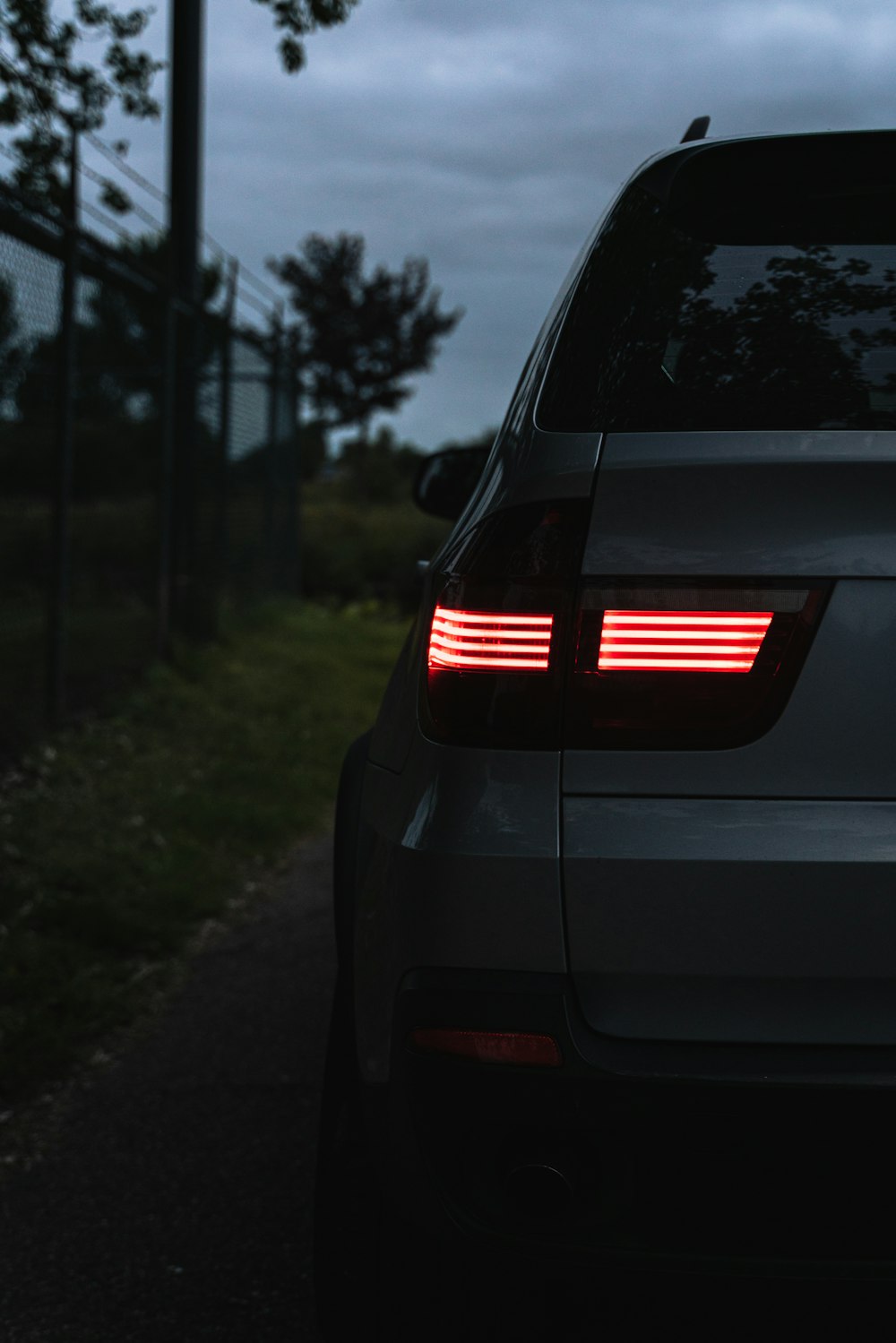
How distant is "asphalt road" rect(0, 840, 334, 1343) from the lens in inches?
105

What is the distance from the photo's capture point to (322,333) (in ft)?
141

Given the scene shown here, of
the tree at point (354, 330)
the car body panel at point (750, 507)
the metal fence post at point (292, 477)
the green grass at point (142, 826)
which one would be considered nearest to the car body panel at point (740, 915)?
the car body panel at point (750, 507)

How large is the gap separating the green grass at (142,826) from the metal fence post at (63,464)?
438 millimetres

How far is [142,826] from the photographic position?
20.2 feet

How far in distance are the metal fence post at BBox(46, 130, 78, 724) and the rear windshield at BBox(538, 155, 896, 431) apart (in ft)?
18.1

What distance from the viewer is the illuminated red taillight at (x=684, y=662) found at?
174cm

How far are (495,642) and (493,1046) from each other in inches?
19.0

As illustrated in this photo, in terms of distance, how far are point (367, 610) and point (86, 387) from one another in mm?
10484

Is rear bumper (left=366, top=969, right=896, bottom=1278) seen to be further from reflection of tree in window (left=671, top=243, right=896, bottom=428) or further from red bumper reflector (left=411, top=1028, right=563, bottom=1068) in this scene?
reflection of tree in window (left=671, top=243, right=896, bottom=428)

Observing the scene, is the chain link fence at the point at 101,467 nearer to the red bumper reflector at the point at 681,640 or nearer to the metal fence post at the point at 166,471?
the metal fence post at the point at 166,471

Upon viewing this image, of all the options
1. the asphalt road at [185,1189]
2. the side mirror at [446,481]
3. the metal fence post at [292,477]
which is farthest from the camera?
the metal fence post at [292,477]

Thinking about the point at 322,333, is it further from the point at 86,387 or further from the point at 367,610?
the point at 86,387

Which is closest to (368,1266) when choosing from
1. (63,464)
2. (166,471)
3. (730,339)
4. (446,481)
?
(730,339)

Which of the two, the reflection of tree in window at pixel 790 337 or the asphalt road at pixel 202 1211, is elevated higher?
the reflection of tree in window at pixel 790 337
